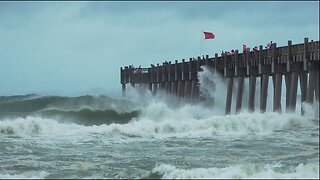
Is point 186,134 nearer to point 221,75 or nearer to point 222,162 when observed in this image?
point 222,162

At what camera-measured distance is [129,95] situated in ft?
118

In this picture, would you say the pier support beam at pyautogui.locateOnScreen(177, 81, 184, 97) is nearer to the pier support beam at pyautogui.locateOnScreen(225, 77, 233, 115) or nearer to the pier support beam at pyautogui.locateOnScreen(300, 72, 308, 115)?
the pier support beam at pyautogui.locateOnScreen(225, 77, 233, 115)

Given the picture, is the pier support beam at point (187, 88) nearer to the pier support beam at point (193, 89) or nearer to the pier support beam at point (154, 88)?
the pier support beam at point (193, 89)

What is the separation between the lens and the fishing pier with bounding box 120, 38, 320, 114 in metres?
18.8

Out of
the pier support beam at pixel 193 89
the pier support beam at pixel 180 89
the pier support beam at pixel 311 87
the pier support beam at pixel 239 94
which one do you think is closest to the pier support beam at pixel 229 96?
the pier support beam at pixel 239 94

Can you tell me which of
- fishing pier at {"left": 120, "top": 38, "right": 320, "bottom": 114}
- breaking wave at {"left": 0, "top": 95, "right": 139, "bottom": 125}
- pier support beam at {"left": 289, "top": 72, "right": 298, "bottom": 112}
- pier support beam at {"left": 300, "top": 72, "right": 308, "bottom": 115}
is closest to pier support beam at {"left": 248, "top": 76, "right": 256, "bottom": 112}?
fishing pier at {"left": 120, "top": 38, "right": 320, "bottom": 114}

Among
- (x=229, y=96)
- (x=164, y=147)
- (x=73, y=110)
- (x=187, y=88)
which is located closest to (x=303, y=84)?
(x=229, y=96)

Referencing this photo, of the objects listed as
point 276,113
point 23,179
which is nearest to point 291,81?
point 276,113

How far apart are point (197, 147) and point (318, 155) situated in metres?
3.28

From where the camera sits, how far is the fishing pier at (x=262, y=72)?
1877cm

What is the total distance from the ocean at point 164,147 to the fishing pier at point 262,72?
99 centimetres

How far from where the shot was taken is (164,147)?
14.6 m

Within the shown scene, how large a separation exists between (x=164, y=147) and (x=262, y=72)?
26.6 ft

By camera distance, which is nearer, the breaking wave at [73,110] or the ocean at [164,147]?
the ocean at [164,147]
